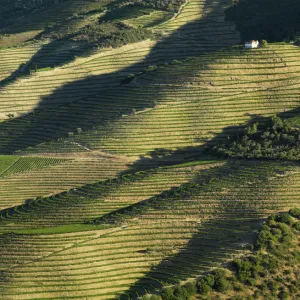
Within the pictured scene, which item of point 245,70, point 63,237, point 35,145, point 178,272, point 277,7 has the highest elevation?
point 277,7

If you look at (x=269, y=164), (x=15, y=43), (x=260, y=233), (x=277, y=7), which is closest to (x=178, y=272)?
(x=260, y=233)

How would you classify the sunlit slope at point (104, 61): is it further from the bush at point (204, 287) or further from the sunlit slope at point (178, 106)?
the bush at point (204, 287)

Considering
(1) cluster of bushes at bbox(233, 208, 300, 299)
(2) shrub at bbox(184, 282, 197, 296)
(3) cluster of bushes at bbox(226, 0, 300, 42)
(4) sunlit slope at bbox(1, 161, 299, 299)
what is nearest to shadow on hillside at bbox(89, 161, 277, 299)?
(4) sunlit slope at bbox(1, 161, 299, 299)

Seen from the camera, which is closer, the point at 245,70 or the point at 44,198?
the point at 44,198

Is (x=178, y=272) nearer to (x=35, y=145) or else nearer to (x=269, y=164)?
(x=269, y=164)

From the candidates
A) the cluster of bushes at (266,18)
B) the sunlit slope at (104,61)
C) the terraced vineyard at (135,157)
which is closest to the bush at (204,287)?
the terraced vineyard at (135,157)

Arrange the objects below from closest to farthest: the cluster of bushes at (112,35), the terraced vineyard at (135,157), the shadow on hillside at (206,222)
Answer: the shadow on hillside at (206,222) < the terraced vineyard at (135,157) < the cluster of bushes at (112,35)

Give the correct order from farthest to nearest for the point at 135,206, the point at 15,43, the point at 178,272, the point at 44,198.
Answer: the point at 15,43
the point at 44,198
the point at 135,206
the point at 178,272
